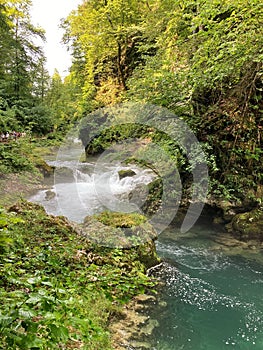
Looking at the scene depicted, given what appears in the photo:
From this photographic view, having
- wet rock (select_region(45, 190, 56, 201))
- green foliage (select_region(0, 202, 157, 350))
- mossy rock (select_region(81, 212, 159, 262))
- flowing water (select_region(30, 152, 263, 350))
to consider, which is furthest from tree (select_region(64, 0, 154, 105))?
green foliage (select_region(0, 202, 157, 350))

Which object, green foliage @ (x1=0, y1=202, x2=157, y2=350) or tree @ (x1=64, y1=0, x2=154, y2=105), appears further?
tree @ (x1=64, y1=0, x2=154, y2=105)

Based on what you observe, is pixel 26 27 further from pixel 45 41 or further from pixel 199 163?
pixel 199 163

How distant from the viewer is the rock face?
256 inches

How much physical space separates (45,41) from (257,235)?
66.5 feet

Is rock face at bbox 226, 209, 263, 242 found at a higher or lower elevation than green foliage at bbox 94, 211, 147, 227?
lower

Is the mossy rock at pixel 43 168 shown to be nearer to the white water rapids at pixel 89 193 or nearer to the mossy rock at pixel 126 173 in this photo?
the white water rapids at pixel 89 193

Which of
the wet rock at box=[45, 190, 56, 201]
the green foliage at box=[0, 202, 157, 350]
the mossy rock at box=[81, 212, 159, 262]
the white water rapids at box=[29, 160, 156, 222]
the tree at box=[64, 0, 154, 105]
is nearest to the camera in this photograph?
the green foliage at box=[0, 202, 157, 350]

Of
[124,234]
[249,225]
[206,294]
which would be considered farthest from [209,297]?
[249,225]

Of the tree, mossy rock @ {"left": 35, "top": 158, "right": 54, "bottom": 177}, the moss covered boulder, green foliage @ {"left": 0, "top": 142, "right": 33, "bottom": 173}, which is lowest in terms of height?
the moss covered boulder

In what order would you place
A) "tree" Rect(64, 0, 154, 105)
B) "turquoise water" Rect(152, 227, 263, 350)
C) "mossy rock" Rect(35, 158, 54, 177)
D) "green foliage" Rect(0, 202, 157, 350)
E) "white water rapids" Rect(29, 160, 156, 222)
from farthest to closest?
"mossy rock" Rect(35, 158, 54, 177)
"tree" Rect(64, 0, 154, 105)
"white water rapids" Rect(29, 160, 156, 222)
"turquoise water" Rect(152, 227, 263, 350)
"green foliage" Rect(0, 202, 157, 350)

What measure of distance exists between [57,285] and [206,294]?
370 cm

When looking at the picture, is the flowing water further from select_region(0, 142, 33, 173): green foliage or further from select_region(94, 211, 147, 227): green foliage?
select_region(0, 142, 33, 173): green foliage

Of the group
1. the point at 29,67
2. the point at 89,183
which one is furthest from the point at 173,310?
the point at 29,67

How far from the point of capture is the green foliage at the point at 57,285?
1.16 meters
